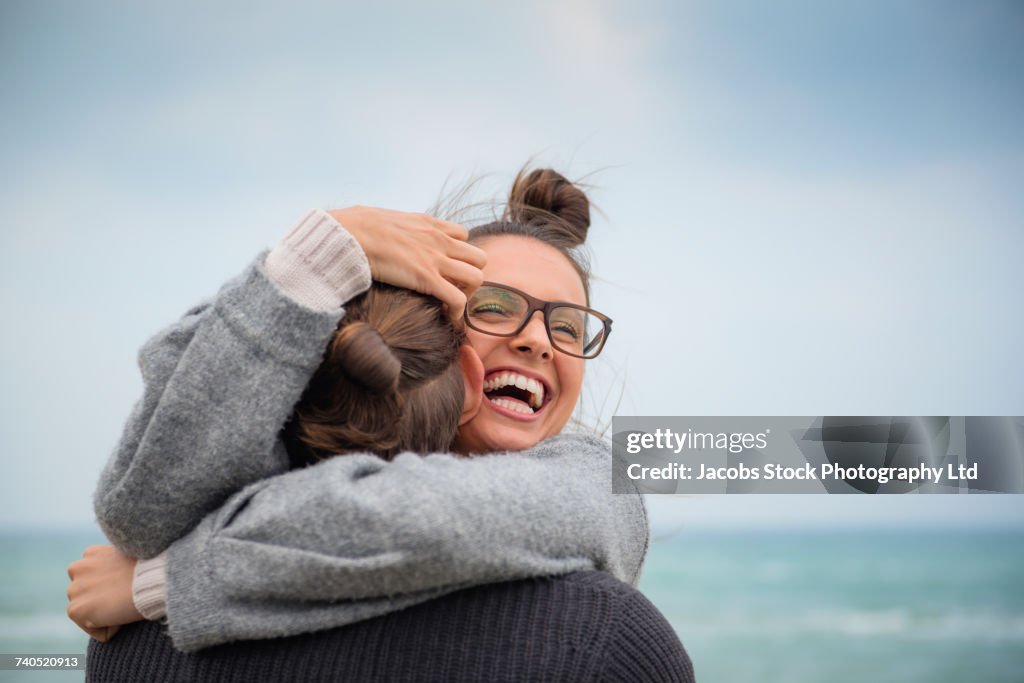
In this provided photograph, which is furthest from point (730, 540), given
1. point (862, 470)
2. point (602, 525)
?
point (602, 525)

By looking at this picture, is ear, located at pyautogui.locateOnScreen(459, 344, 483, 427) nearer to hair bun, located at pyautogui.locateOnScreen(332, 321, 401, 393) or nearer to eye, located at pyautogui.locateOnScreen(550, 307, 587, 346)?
eye, located at pyautogui.locateOnScreen(550, 307, 587, 346)

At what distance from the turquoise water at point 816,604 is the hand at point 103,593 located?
50.2 feet

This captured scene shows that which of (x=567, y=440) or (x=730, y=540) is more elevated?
(x=730, y=540)

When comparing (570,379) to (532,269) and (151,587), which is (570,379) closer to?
(532,269)

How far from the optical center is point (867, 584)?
22250mm

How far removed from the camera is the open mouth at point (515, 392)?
6.59 feet

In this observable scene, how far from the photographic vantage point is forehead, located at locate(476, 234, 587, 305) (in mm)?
2143

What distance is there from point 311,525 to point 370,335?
29 centimetres

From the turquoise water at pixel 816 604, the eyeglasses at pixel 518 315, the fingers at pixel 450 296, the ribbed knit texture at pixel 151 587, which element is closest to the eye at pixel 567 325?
the eyeglasses at pixel 518 315

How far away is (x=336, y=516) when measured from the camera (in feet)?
4.08

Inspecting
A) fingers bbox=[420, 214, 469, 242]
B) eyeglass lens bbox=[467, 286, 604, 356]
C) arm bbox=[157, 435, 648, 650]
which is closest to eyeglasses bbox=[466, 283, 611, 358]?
eyeglass lens bbox=[467, 286, 604, 356]

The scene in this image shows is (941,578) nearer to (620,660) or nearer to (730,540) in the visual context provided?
(730,540)

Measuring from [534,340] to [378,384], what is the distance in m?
0.73

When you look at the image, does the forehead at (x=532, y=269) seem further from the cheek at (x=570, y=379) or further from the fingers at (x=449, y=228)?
the fingers at (x=449, y=228)
